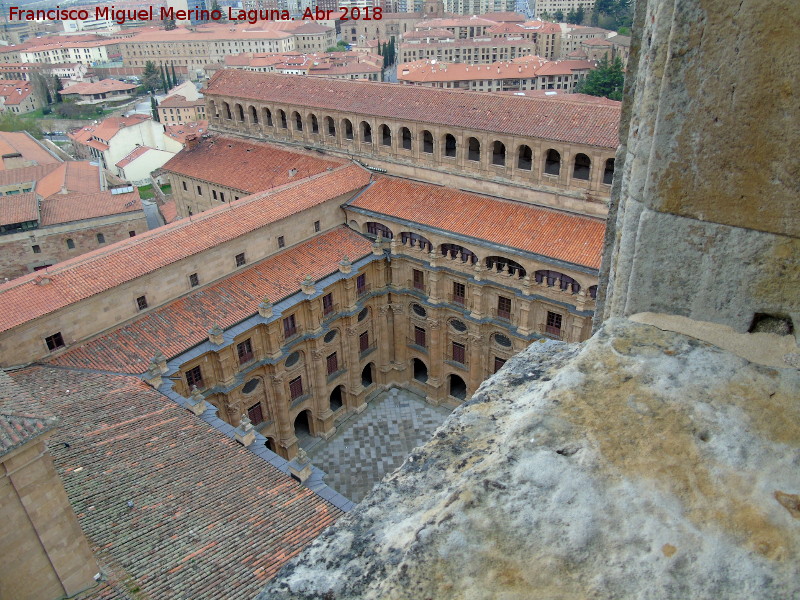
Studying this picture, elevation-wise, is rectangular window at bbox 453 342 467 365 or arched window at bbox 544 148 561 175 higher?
arched window at bbox 544 148 561 175

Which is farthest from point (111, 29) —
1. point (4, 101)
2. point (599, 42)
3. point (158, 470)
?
point (158, 470)

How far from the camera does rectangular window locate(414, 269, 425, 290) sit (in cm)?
3098

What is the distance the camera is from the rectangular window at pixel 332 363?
3030 centimetres

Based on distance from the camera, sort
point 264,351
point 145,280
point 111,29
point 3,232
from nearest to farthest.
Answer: point 145,280
point 264,351
point 3,232
point 111,29

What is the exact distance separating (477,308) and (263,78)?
2241cm

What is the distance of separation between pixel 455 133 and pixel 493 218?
15.9 ft

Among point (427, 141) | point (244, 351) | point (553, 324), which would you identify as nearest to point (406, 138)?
point (427, 141)

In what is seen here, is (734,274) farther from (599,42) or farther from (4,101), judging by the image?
(4,101)

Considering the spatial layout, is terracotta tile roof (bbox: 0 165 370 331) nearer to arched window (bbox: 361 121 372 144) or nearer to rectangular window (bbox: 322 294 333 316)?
arched window (bbox: 361 121 372 144)

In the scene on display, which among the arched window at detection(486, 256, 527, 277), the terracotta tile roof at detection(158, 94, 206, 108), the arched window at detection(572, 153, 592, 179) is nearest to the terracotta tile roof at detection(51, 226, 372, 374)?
the arched window at detection(486, 256, 527, 277)

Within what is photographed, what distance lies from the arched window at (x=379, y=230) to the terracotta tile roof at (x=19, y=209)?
23789 mm

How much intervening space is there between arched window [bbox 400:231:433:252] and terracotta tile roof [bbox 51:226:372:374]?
1.79m

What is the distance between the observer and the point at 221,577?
12555 mm

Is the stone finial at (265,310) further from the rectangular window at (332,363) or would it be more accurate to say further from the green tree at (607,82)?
the green tree at (607,82)
